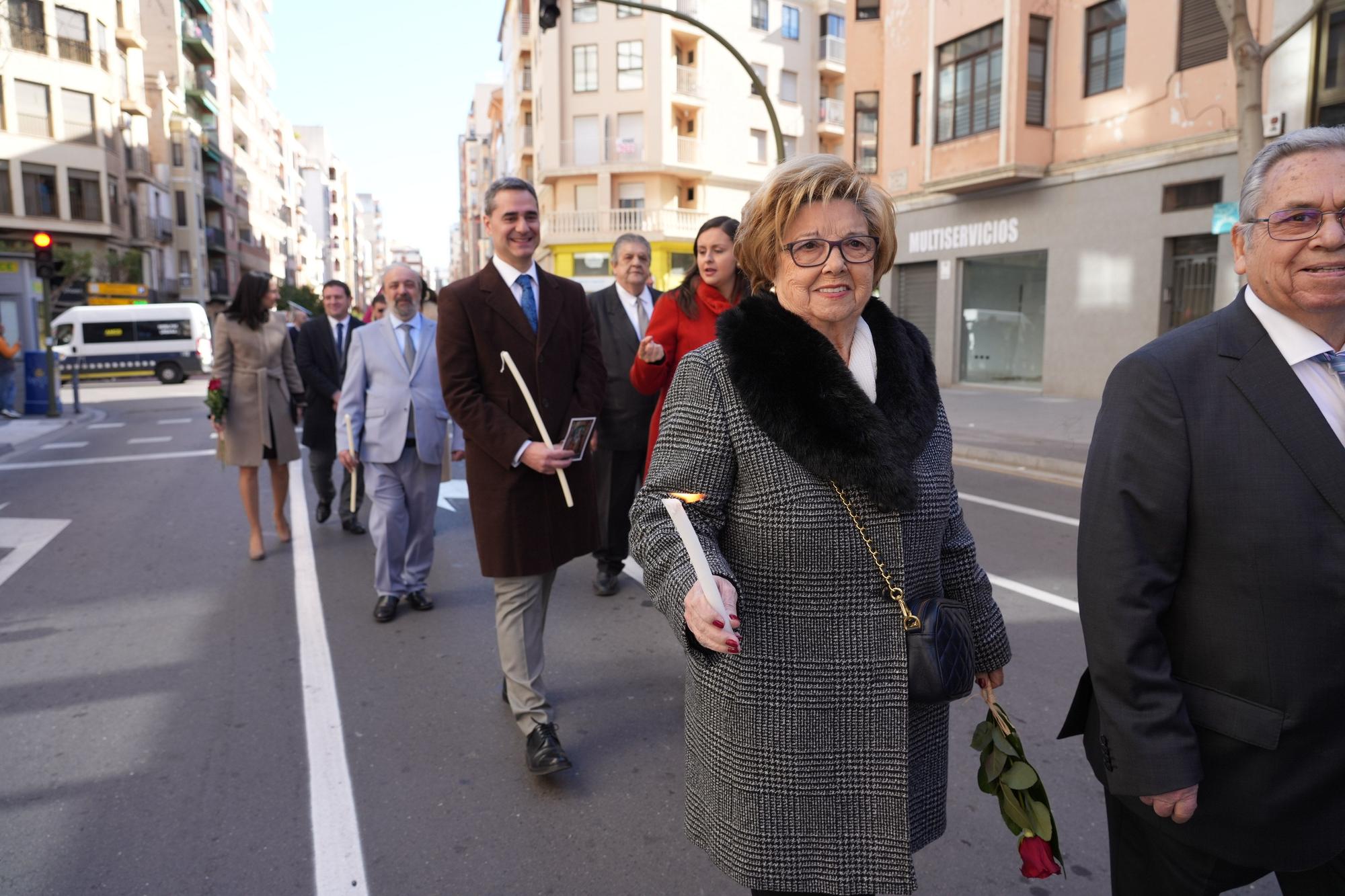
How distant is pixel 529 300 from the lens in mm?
3838

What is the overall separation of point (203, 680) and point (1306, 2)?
16322mm

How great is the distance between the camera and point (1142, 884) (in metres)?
1.91

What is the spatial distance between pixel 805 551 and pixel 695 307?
2737 millimetres

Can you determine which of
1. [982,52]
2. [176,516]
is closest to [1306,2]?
[982,52]

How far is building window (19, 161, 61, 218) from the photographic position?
125ft

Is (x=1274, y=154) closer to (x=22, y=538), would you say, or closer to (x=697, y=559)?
(x=697, y=559)

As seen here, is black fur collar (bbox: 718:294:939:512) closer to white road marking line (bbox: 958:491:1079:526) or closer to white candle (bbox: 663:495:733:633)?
white candle (bbox: 663:495:733:633)

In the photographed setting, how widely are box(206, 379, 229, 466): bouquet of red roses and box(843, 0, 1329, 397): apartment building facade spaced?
522 inches

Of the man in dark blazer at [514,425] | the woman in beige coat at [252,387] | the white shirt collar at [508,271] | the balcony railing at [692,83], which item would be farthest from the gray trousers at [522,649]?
the balcony railing at [692,83]

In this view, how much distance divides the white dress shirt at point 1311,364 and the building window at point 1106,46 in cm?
1759

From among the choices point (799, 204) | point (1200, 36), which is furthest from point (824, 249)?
point (1200, 36)

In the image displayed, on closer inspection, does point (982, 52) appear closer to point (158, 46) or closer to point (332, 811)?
point (332, 811)

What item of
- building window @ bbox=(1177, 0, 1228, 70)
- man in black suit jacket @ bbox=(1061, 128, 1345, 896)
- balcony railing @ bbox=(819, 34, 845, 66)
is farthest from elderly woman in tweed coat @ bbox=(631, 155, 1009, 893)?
balcony railing @ bbox=(819, 34, 845, 66)

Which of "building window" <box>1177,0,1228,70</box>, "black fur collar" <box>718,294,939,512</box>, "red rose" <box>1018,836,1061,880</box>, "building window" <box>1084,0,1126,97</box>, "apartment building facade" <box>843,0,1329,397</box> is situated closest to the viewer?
"black fur collar" <box>718,294,939,512</box>
